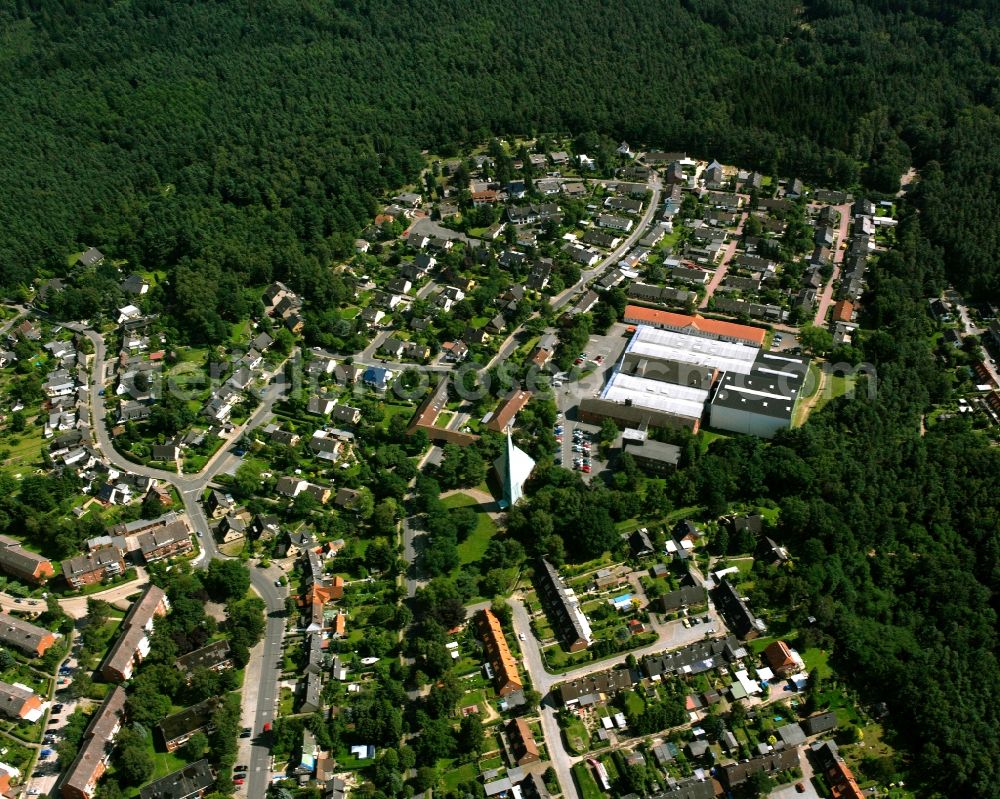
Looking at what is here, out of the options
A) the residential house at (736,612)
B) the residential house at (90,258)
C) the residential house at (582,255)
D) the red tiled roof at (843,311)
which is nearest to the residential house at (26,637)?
the residential house at (736,612)

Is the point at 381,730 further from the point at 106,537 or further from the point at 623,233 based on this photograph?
the point at 623,233

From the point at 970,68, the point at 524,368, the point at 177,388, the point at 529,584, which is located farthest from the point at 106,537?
the point at 970,68

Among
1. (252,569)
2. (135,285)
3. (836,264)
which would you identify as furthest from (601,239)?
(252,569)

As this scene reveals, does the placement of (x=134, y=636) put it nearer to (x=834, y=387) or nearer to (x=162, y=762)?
(x=162, y=762)

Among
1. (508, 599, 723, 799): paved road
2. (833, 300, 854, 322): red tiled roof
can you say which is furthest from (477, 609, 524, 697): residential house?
(833, 300, 854, 322): red tiled roof

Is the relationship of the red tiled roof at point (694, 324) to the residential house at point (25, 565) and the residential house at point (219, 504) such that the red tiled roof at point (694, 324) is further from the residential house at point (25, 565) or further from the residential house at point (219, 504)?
the residential house at point (25, 565)
